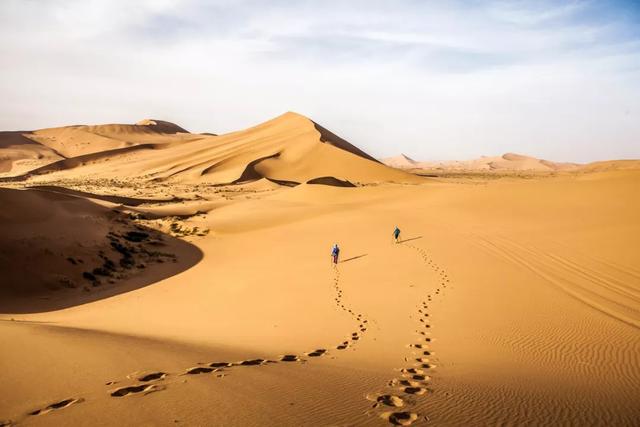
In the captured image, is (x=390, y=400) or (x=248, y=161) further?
(x=248, y=161)

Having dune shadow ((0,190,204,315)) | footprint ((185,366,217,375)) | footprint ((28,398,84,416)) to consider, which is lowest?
dune shadow ((0,190,204,315))

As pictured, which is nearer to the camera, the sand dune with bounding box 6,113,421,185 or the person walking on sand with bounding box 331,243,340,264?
the person walking on sand with bounding box 331,243,340,264

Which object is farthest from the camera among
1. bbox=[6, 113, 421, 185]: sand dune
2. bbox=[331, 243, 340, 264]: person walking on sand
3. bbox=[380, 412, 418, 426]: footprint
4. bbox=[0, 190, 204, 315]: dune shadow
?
bbox=[6, 113, 421, 185]: sand dune

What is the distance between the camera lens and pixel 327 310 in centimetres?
875

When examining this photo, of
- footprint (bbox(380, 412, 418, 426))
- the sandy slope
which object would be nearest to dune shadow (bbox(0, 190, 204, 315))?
the sandy slope

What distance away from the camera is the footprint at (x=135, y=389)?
3.58 meters

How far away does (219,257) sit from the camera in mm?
16438

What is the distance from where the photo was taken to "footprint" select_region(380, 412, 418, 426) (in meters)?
3.44

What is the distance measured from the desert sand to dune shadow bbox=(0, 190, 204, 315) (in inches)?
3.2

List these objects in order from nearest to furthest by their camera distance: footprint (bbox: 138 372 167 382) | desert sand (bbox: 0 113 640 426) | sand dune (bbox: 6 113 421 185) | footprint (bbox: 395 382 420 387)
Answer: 1. desert sand (bbox: 0 113 640 426)
2. footprint (bbox: 138 372 167 382)
3. footprint (bbox: 395 382 420 387)
4. sand dune (bbox: 6 113 421 185)

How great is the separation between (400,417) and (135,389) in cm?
225

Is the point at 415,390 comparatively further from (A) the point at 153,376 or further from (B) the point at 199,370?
(A) the point at 153,376

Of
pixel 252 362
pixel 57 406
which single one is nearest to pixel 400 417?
pixel 252 362

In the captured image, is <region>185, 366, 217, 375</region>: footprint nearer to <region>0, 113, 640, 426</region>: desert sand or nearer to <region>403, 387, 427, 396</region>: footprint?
<region>0, 113, 640, 426</region>: desert sand
